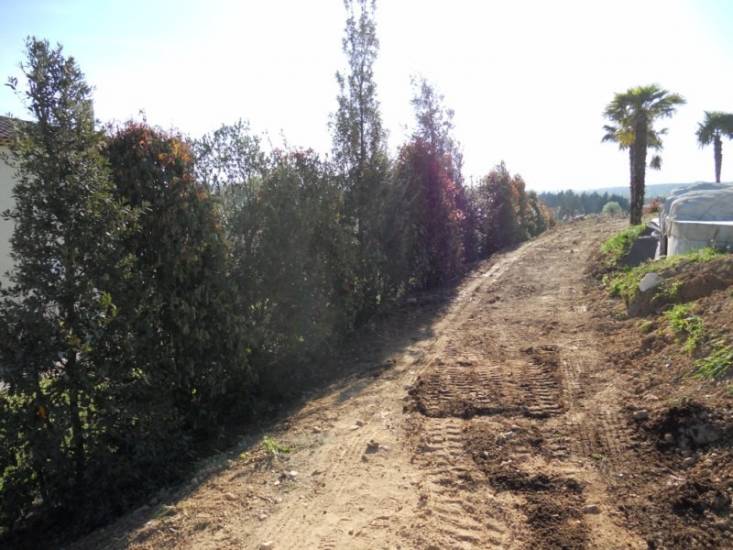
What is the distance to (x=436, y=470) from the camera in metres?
3.82

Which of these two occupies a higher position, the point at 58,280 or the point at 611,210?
the point at 58,280

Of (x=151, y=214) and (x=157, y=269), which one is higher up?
(x=151, y=214)

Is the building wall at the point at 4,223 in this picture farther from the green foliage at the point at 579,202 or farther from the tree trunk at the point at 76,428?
the green foliage at the point at 579,202

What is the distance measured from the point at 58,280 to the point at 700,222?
29.4ft

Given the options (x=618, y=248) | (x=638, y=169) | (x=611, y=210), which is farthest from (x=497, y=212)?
(x=611, y=210)

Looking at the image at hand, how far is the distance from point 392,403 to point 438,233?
23.7 ft

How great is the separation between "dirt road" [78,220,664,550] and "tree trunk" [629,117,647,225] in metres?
15.2

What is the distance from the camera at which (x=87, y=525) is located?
405 cm

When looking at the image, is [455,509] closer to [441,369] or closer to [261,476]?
[261,476]

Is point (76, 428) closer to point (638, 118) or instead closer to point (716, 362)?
point (716, 362)

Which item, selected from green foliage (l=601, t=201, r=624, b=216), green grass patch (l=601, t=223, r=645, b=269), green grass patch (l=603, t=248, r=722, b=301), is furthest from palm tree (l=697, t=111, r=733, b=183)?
green grass patch (l=603, t=248, r=722, b=301)

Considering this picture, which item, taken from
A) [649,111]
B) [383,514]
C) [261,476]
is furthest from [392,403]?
[649,111]

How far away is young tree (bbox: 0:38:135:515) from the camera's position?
399cm

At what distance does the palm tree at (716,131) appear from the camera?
30875mm
